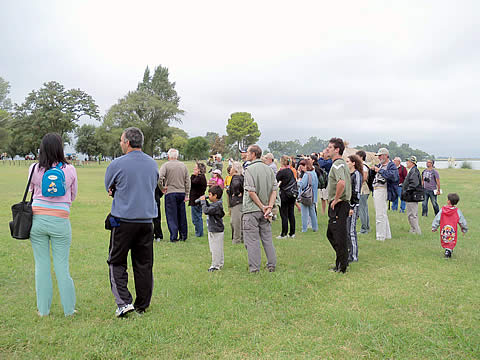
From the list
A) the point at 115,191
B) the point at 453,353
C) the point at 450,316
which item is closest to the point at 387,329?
the point at 453,353

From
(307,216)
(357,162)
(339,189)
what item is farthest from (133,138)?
(307,216)

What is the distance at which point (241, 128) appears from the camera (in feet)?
297

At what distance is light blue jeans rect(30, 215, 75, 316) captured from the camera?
411 centimetres

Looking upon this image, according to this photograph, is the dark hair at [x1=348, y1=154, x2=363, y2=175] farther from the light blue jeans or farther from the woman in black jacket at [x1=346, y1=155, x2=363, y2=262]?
the light blue jeans

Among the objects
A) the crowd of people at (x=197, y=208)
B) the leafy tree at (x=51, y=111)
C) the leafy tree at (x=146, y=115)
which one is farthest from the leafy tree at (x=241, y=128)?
the crowd of people at (x=197, y=208)

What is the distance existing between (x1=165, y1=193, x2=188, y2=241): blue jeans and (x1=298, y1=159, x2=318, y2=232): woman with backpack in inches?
132

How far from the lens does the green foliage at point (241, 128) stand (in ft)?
297

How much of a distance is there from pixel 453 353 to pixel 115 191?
13.5ft

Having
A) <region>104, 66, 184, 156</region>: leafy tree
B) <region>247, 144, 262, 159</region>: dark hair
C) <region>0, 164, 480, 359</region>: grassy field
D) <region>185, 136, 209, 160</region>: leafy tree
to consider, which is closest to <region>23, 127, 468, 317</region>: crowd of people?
<region>247, 144, 262, 159</region>: dark hair

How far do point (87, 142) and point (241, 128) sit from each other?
1647 inches

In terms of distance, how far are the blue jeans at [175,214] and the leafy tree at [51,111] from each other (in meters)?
51.8

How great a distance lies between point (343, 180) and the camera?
581 centimetres

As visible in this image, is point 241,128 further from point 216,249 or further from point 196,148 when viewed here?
point 216,249

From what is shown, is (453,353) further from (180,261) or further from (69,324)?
(180,261)
